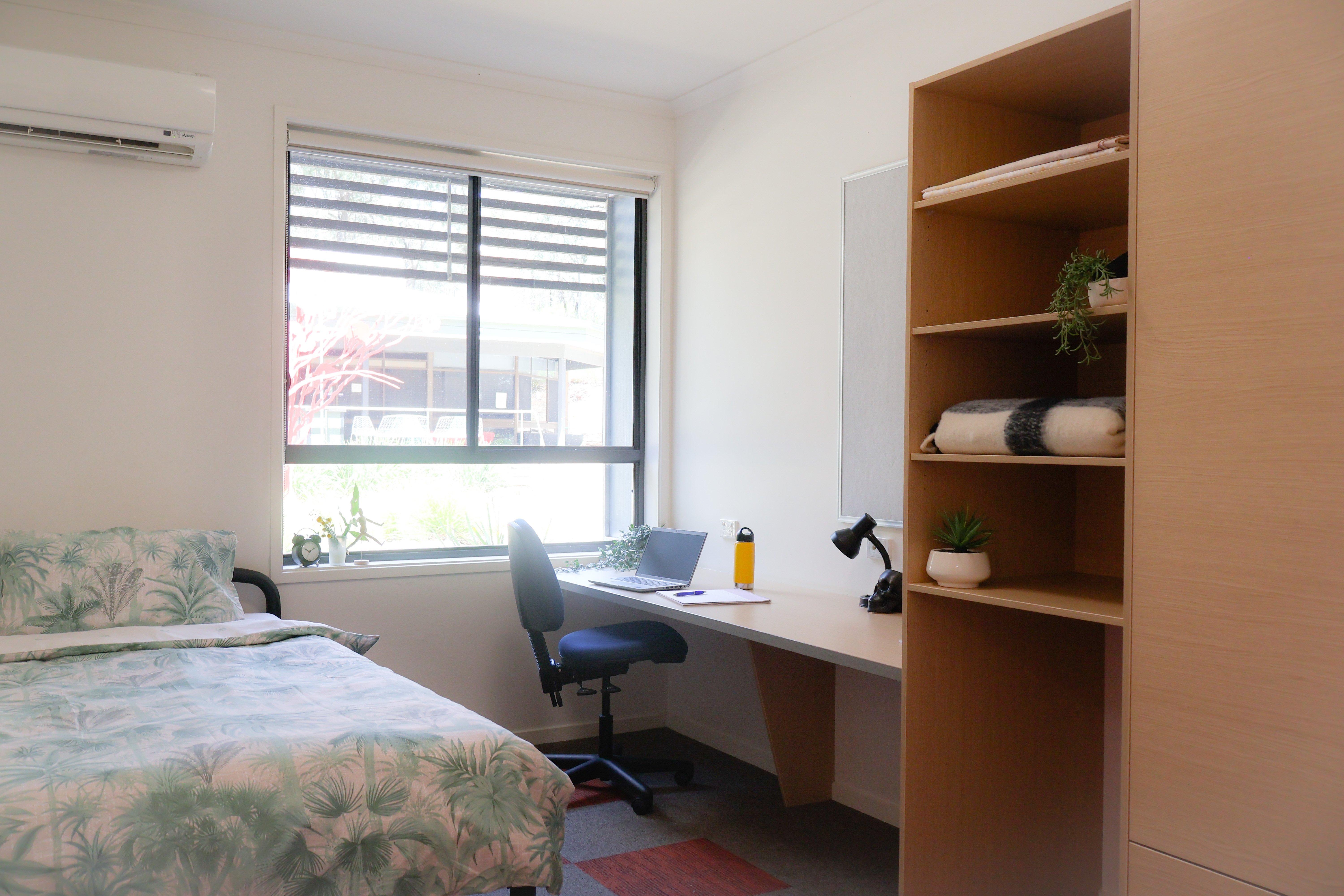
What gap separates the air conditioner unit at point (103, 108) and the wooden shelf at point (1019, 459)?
8.66 feet

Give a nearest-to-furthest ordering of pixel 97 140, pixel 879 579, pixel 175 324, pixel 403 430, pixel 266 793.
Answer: pixel 266 793 < pixel 879 579 < pixel 97 140 < pixel 175 324 < pixel 403 430

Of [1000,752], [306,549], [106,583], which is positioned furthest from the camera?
[306,549]

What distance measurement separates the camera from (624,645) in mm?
3268

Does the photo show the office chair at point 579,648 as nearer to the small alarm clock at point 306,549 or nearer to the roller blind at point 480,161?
the small alarm clock at point 306,549

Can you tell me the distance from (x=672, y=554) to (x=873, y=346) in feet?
3.61

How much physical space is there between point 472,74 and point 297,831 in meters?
3.10

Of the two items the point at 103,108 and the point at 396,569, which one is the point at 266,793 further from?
the point at 103,108

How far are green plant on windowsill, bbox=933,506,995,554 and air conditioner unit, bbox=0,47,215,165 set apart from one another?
2717mm

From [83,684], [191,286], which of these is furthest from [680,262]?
[83,684]

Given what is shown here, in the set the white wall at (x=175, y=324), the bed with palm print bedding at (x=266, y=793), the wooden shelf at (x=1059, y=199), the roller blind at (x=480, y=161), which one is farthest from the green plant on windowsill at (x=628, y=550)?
the wooden shelf at (x=1059, y=199)

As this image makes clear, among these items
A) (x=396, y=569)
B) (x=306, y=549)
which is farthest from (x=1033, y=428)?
(x=306, y=549)

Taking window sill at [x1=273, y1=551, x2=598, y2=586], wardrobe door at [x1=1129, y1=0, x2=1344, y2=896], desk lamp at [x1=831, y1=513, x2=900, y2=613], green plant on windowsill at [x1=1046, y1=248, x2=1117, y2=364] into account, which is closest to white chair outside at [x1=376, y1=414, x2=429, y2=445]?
window sill at [x1=273, y1=551, x2=598, y2=586]

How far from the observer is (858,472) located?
10.5 ft

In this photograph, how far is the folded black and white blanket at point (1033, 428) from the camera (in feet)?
5.89
